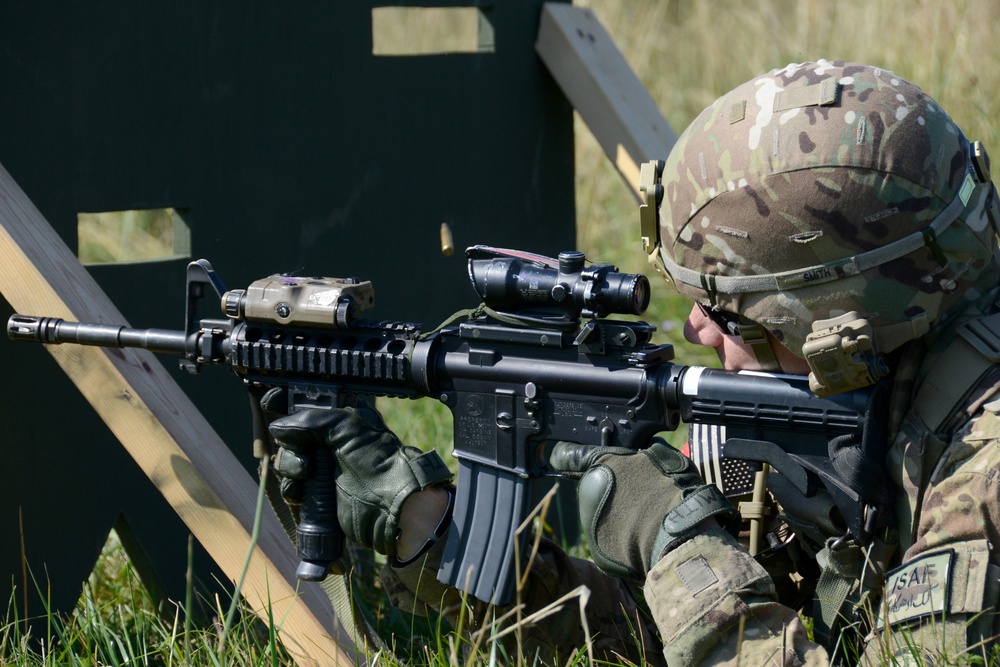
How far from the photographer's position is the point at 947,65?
7.34 meters

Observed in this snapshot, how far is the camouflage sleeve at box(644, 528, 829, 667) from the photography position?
2447mm

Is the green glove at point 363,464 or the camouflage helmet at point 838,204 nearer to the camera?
the camouflage helmet at point 838,204

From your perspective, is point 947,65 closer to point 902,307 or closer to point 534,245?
point 534,245

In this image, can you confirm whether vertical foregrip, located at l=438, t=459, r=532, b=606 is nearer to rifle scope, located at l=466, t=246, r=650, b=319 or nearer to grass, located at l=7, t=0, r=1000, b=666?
grass, located at l=7, t=0, r=1000, b=666

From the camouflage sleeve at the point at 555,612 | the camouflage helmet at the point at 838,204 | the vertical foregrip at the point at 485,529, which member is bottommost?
the camouflage sleeve at the point at 555,612

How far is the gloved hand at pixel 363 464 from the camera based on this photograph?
2.97m

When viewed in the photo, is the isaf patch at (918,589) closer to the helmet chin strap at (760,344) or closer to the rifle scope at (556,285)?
the helmet chin strap at (760,344)

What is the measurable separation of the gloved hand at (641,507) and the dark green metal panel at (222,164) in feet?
5.36

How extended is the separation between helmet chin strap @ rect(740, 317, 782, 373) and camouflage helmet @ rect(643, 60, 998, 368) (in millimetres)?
40

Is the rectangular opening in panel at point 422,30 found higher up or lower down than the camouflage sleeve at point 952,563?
higher up

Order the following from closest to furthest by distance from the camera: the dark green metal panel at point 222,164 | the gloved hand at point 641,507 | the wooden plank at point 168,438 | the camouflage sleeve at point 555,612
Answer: the gloved hand at point 641,507
the wooden plank at point 168,438
the camouflage sleeve at point 555,612
the dark green metal panel at point 222,164

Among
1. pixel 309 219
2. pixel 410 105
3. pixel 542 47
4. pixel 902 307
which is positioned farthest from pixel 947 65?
pixel 902 307

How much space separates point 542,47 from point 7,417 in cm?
249

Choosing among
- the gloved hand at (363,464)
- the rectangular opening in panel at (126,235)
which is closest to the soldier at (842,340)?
the gloved hand at (363,464)
